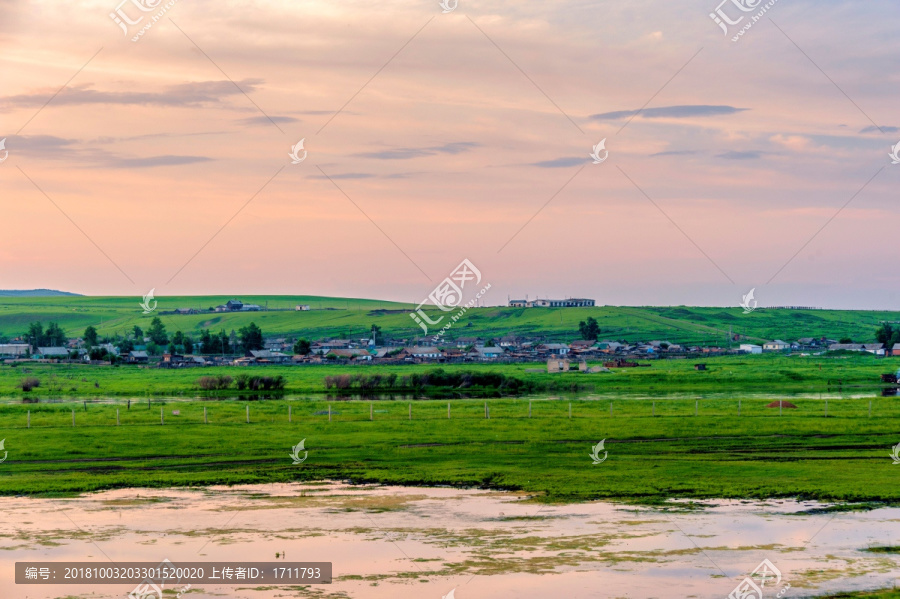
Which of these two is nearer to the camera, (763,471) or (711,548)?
(711,548)

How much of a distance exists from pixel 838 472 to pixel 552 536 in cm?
1591

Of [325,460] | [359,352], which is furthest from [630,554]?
[359,352]

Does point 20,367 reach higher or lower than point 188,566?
higher

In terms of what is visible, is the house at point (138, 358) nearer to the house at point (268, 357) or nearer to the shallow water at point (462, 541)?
the house at point (268, 357)

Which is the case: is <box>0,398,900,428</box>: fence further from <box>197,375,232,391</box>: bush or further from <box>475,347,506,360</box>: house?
<box>475,347,506,360</box>: house

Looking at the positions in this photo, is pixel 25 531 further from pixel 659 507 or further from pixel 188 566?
pixel 659 507

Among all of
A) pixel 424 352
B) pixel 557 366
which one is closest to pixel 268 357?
pixel 424 352

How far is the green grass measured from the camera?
33.2 m

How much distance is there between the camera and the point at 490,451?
42.4 meters

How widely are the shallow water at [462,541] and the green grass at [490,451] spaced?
9.28 ft

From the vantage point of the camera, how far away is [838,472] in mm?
35469

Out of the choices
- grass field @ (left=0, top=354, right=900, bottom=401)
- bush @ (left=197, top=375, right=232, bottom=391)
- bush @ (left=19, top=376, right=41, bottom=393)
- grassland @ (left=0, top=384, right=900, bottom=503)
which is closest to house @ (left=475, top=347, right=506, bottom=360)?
grass field @ (left=0, top=354, right=900, bottom=401)

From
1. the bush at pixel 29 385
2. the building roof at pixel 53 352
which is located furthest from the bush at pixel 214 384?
the building roof at pixel 53 352

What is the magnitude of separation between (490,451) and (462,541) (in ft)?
59.9
